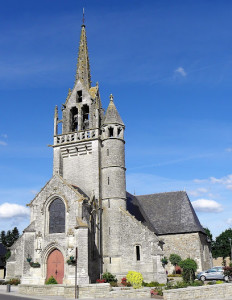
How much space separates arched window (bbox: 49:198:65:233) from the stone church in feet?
0.28

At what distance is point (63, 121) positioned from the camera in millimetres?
36938

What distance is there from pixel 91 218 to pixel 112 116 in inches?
432

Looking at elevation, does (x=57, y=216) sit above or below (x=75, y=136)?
below

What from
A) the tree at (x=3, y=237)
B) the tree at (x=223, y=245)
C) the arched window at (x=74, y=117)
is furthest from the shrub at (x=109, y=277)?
the tree at (x=3, y=237)

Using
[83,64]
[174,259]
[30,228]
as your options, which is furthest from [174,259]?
[83,64]

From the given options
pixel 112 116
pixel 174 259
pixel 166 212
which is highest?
pixel 112 116

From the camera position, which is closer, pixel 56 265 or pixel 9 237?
pixel 56 265

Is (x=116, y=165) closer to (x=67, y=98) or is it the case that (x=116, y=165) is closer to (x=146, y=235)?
(x=146, y=235)

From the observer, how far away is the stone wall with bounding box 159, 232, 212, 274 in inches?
1409

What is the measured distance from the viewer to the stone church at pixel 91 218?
28609mm

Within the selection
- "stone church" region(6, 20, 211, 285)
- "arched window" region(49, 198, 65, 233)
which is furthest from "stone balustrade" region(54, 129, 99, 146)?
"arched window" region(49, 198, 65, 233)

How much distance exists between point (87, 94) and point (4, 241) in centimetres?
5013

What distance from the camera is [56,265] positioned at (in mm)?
28672

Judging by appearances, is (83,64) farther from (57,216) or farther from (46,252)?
(46,252)
